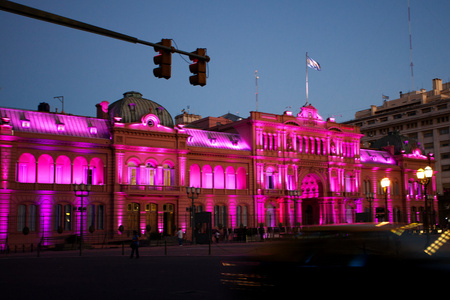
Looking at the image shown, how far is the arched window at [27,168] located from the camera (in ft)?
185

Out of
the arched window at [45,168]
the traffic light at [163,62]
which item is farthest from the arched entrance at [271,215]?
the traffic light at [163,62]

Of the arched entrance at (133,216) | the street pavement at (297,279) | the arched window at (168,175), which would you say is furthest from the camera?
the arched window at (168,175)

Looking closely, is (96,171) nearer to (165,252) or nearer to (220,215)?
(220,215)

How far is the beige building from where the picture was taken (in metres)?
116

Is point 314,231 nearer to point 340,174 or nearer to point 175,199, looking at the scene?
point 175,199

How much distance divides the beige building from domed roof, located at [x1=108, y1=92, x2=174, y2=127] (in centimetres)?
5489

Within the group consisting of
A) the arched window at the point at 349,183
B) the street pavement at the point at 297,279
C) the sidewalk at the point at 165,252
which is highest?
the arched window at the point at 349,183

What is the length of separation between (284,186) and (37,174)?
107ft

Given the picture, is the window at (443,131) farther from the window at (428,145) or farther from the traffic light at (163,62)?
the traffic light at (163,62)

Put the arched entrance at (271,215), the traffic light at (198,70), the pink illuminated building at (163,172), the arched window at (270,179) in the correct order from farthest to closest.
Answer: the arched window at (270,179), the arched entrance at (271,215), the pink illuminated building at (163,172), the traffic light at (198,70)

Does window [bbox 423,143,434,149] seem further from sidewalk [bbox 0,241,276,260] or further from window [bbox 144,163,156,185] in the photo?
sidewalk [bbox 0,241,276,260]

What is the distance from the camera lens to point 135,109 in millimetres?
63969

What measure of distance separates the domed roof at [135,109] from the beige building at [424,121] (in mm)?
54888

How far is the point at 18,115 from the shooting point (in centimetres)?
5706
